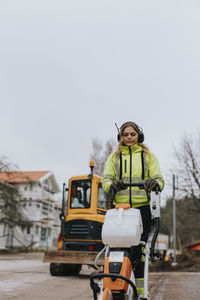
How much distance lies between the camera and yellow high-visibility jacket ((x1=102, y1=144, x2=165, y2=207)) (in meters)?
3.90

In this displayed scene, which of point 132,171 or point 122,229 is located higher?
point 132,171

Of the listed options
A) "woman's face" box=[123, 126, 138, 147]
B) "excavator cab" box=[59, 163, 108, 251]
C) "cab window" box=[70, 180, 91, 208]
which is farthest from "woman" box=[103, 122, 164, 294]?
"cab window" box=[70, 180, 91, 208]

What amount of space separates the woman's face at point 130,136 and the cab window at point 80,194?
269 inches

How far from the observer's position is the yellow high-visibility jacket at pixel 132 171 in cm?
390

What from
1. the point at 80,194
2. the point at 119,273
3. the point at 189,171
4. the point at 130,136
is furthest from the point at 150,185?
the point at 189,171

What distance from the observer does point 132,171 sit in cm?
400

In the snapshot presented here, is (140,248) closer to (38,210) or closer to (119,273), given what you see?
(119,273)

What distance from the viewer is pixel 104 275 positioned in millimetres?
3088

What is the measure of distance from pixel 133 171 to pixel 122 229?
0.83 meters

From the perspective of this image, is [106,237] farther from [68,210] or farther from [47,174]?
[47,174]

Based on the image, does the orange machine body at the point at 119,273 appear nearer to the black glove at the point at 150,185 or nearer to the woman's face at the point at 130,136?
the black glove at the point at 150,185

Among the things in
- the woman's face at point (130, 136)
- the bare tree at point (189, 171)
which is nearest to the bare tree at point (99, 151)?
the bare tree at point (189, 171)

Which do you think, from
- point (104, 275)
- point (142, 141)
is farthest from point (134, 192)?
point (104, 275)

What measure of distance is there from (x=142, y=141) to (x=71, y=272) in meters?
7.91
